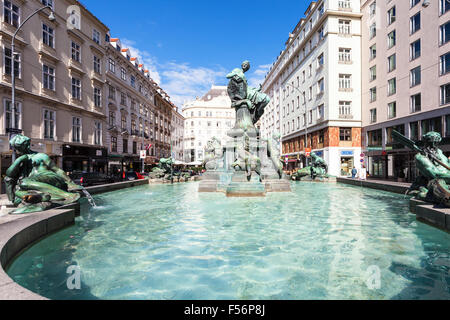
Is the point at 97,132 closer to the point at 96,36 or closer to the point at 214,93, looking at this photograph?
the point at 96,36

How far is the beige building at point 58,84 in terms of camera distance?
2014cm

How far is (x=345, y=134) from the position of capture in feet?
111

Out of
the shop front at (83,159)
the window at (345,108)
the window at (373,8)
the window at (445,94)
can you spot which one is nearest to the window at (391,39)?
the window at (373,8)

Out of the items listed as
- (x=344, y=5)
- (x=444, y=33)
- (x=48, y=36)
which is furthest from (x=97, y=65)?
(x=444, y=33)

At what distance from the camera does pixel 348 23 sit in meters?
34.3

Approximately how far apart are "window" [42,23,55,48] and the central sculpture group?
72.4 ft

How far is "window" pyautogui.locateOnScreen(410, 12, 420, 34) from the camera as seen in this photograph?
80.6 ft

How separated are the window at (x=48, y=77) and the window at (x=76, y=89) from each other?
3.08 meters

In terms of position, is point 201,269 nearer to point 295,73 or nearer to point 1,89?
point 1,89

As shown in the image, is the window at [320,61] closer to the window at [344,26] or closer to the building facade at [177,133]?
the window at [344,26]

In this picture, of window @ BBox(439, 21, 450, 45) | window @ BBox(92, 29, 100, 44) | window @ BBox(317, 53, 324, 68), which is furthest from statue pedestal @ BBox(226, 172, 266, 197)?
window @ BBox(92, 29, 100, 44)

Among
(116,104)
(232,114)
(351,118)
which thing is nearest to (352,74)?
(351,118)

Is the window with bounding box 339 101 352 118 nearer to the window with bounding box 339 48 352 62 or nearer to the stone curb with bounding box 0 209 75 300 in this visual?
the window with bounding box 339 48 352 62
